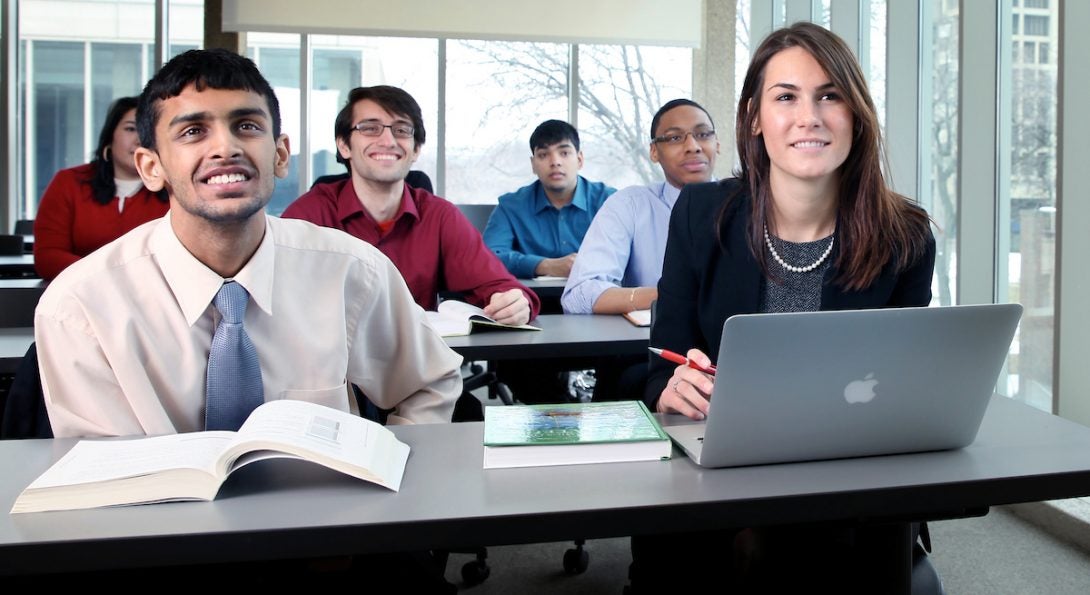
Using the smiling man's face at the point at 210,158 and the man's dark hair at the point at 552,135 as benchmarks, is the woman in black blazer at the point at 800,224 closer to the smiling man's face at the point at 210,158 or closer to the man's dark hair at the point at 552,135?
the smiling man's face at the point at 210,158

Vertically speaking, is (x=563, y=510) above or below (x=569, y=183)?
below

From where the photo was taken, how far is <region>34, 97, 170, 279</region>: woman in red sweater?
3.73 m

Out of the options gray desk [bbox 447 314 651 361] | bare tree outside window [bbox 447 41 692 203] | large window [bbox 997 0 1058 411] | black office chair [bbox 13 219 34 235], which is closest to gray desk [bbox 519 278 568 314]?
gray desk [bbox 447 314 651 361]

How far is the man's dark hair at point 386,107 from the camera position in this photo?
9.80 ft

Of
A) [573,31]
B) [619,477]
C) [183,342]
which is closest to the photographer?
[619,477]

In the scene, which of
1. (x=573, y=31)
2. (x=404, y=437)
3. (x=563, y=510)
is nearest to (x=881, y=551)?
(x=563, y=510)

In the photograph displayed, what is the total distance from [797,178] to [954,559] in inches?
59.8

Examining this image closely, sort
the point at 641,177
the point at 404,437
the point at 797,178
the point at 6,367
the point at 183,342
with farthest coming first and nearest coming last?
1. the point at 641,177
2. the point at 6,367
3. the point at 797,178
4. the point at 183,342
5. the point at 404,437

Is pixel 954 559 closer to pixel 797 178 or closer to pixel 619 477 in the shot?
pixel 797 178

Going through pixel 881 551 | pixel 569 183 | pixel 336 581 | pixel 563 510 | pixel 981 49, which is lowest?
pixel 336 581

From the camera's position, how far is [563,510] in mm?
1001

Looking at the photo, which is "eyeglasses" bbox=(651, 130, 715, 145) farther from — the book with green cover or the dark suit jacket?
the book with green cover

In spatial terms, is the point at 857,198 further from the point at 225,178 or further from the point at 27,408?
the point at 27,408

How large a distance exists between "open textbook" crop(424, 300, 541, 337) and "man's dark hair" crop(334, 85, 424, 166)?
745 mm
